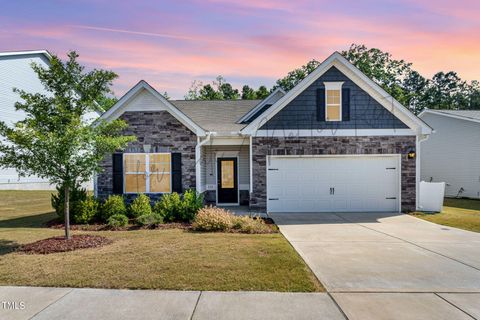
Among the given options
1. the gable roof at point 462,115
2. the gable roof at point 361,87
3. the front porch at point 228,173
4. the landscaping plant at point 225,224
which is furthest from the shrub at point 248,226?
the gable roof at point 462,115

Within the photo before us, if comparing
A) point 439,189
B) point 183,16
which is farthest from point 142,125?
point 439,189

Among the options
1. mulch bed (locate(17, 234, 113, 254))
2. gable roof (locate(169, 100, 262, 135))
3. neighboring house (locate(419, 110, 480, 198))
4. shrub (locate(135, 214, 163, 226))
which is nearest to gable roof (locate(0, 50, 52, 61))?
gable roof (locate(169, 100, 262, 135))

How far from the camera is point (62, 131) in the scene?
809 cm

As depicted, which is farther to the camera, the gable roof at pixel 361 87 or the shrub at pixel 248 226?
the gable roof at pixel 361 87

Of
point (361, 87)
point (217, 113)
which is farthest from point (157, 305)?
point (217, 113)

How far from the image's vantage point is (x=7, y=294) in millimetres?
4859

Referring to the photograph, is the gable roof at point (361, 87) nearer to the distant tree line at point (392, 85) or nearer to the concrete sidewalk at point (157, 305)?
the concrete sidewalk at point (157, 305)

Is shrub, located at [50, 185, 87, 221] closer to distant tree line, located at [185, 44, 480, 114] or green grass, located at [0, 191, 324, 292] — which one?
green grass, located at [0, 191, 324, 292]

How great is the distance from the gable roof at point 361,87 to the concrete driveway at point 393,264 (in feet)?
13.5

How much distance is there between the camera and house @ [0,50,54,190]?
75.0ft

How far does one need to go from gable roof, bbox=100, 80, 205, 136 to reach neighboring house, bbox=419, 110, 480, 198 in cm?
1714

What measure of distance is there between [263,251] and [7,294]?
15.3 feet

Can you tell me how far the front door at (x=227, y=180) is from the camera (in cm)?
1508

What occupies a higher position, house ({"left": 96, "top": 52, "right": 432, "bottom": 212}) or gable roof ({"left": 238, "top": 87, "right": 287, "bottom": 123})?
gable roof ({"left": 238, "top": 87, "right": 287, "bottom": 123})
